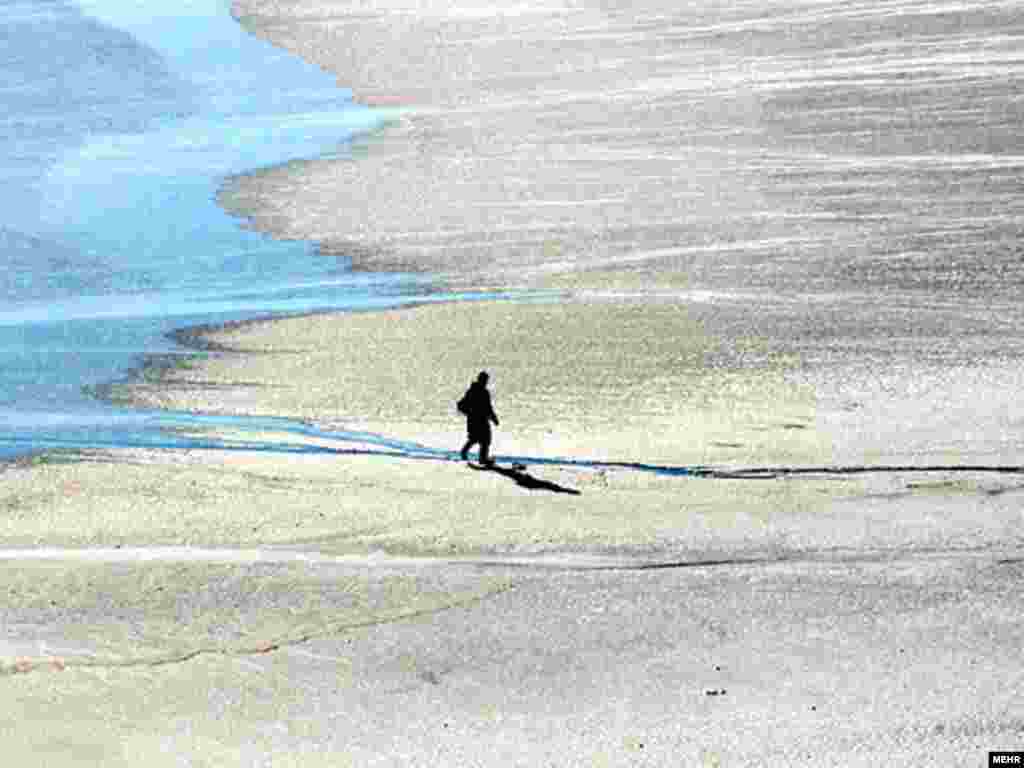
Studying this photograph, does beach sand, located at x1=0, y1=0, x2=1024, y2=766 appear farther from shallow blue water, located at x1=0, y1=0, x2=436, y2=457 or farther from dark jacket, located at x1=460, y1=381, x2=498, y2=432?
shallow blue water, located at x1=0, y1=0, x2=436, y2=457

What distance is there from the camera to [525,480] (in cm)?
1983

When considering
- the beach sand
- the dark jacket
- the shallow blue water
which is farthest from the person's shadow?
the shallow blue water

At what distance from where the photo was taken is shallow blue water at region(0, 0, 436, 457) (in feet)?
84.7

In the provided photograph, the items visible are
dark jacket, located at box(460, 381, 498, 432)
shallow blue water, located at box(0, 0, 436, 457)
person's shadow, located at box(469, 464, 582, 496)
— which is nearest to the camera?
person's shadow, located at box(469, 464, 582, 496)

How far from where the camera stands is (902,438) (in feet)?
69.3

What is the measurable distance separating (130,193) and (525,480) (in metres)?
18.6

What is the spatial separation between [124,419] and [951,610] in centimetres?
998

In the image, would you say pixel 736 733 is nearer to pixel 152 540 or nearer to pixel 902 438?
pixel 152 540

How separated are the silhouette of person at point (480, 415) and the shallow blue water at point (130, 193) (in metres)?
3.69

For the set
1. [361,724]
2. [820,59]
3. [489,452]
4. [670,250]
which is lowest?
[361,724]

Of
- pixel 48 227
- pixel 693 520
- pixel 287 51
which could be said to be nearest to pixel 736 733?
pixel 693 520

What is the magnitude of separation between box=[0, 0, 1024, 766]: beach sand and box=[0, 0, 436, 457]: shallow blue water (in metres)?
0.97

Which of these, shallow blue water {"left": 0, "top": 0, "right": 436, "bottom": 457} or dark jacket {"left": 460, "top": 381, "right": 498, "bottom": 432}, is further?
shallow blue water {"left": 0, "top": 0, "right": 436, "bottom": 457}

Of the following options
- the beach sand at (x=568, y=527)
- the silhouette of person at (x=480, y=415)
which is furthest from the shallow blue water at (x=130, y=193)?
the silhouette of person at (x=480, y=415)
